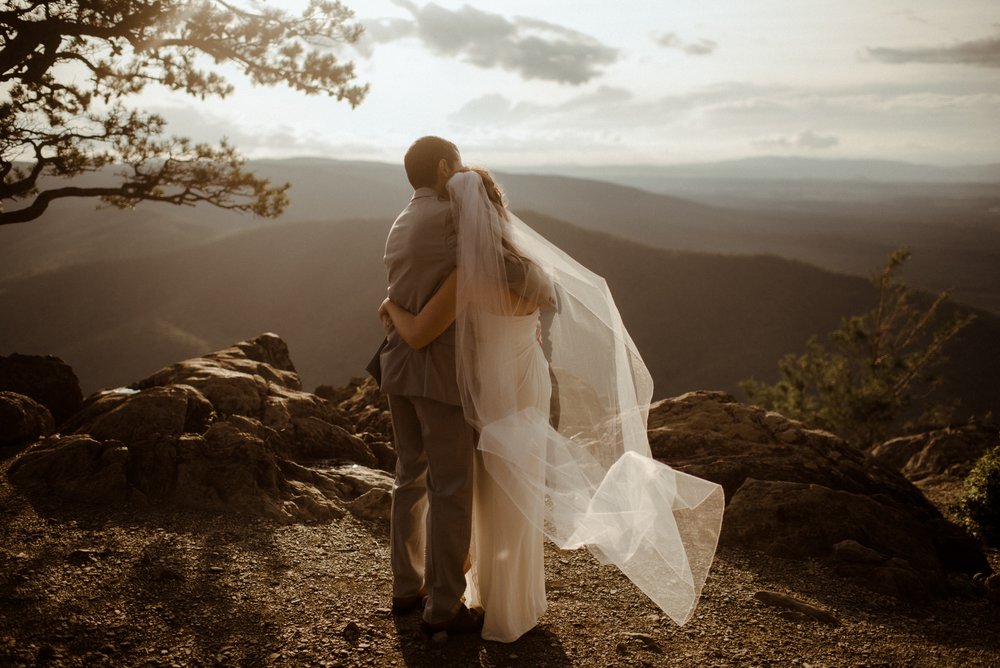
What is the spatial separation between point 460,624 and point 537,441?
37.3 inches

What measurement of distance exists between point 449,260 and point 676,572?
5.54 feet

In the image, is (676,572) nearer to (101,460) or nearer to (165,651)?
(165,651)

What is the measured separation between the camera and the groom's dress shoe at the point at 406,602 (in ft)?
10.8

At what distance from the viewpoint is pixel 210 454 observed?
4.86 meters

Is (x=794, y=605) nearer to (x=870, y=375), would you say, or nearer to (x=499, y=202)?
(x=499, y=202)

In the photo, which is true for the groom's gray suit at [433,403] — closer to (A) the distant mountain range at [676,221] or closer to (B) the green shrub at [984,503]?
(B) the green shrub at [984,503]

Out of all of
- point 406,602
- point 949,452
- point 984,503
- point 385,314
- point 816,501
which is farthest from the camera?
point 949,452

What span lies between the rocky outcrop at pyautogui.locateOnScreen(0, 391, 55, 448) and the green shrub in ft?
24.7

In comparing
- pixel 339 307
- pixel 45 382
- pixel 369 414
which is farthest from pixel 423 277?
pixel 339 307

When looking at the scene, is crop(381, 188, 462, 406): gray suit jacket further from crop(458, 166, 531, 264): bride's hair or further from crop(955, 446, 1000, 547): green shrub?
crop(955, 446, 1000, 547): green shrub

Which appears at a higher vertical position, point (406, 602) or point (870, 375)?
point (406, 602)

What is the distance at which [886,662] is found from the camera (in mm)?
3244

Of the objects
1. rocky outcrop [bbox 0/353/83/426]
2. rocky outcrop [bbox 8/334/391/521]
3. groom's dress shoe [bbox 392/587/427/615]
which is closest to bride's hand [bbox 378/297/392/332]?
groom's dress shoe [bbox 392/587/427/615]

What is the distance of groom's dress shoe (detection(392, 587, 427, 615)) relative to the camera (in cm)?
331
